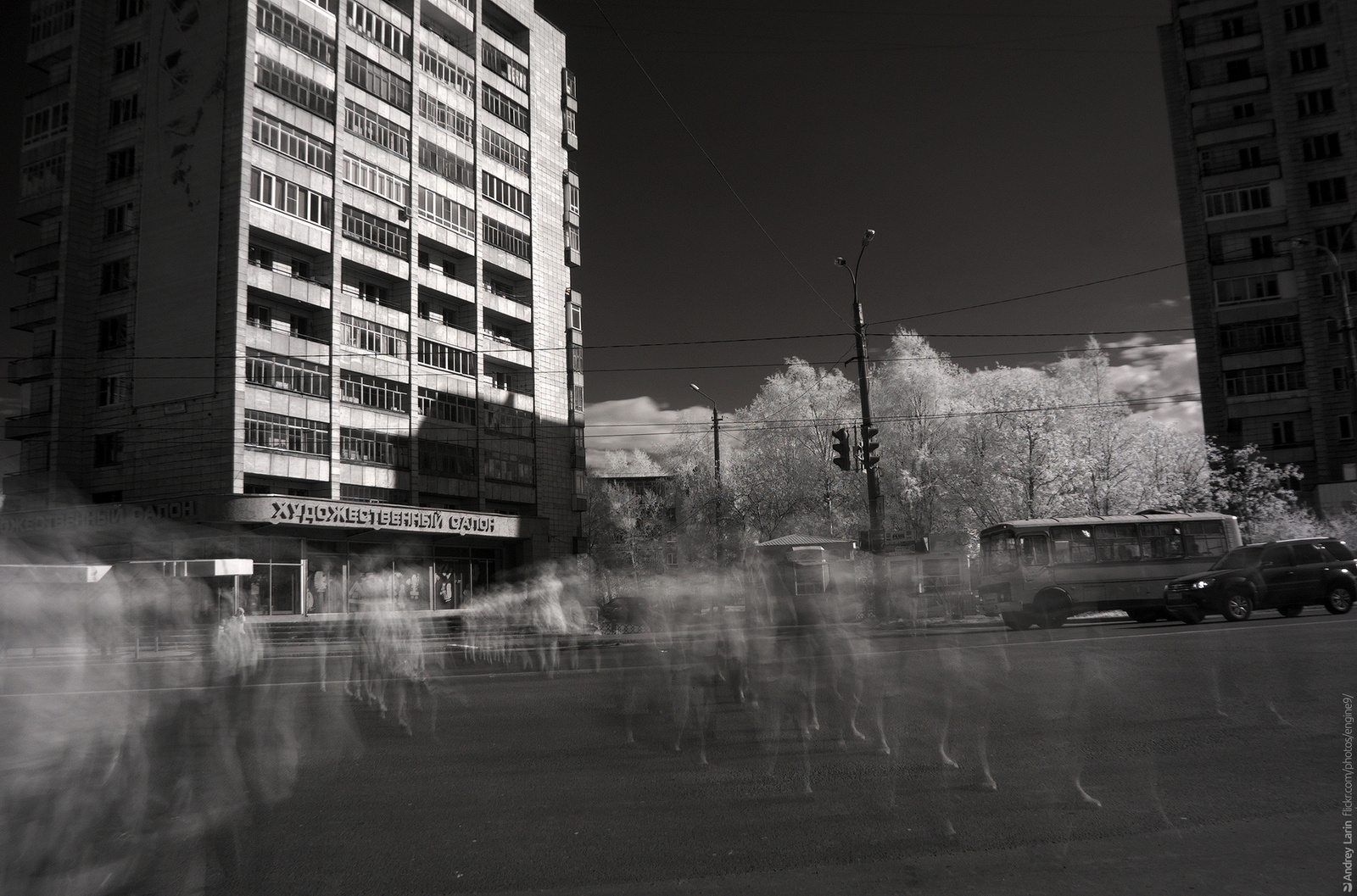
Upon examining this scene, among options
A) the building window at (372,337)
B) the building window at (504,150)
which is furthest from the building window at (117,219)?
the building window at (504,150)

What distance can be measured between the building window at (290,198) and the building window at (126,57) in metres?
9.76

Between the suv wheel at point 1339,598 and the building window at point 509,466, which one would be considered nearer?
the suv wheel at point 1339,598

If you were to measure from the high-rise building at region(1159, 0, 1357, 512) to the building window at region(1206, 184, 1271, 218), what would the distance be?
0.07 meters

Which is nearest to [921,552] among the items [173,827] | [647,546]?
[173,827]

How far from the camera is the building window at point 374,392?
131 feet

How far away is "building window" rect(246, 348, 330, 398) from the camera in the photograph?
36156 millimetres

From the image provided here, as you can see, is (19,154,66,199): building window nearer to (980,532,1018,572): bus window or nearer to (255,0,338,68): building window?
(255,0,338,68): building window

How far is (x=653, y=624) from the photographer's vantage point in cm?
2455

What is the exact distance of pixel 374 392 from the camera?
41406 millimetres

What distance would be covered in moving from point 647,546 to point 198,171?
3975 cm

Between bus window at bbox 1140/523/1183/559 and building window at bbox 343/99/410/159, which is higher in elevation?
building window at bbox 343/99/410/159

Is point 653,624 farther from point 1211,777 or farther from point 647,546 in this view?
point 647,546

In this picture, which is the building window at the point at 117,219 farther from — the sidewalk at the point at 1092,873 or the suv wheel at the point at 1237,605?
the sidewalk at the point at 1092,873

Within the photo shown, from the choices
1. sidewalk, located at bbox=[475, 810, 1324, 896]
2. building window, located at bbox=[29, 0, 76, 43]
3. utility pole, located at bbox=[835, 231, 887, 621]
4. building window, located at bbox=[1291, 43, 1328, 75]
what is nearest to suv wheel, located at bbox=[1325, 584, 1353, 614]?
utility pole, located at bbox=[835, 231, 887, 621]
